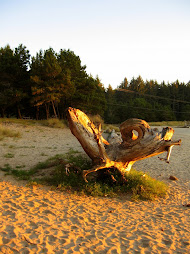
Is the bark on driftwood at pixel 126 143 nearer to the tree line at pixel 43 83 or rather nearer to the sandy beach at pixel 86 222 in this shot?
the sandy beach at pixel 86 222

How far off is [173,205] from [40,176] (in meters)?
3.79

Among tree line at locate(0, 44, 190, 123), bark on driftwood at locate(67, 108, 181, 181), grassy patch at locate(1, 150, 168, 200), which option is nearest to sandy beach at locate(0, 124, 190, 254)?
grassy patch at locate(1, 150, 168, 200)

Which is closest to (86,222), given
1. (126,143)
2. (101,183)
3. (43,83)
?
(101,183)

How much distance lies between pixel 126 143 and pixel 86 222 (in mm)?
2652

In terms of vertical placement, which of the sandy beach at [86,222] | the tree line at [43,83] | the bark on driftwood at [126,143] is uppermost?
the tree line at [43,83]

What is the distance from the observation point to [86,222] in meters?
3.99

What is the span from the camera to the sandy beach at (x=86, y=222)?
10.4 ft

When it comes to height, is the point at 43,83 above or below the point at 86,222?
above

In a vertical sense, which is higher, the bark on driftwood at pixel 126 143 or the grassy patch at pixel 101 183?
the bark on driftwood at pixel 126 143

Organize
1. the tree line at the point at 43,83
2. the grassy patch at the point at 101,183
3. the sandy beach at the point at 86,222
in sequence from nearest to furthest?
1. the sandy beach at the point at 86,222
2. the grassy patch at the point at 101,183
3. the tree line at the point at 43,83

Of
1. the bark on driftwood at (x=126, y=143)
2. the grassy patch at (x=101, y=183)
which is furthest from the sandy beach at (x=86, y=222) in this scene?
the bark on driftwood at (x=126, y=143)

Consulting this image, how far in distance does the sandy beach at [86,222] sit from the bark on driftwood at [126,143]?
3.46ft

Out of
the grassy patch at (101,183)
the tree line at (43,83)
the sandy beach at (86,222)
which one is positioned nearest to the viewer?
the sandy beach at (86,222)

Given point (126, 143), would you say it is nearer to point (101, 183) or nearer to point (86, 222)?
point (101, 183)
